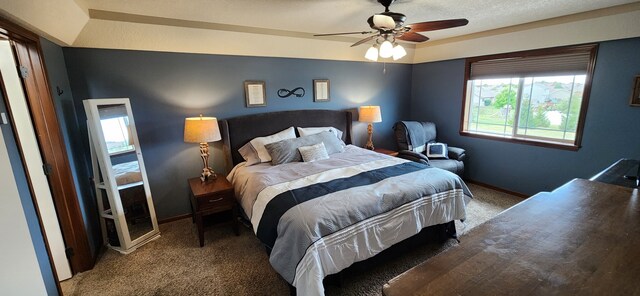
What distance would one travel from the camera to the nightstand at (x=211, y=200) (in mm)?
2605

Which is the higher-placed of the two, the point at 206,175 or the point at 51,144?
the point at 51,144

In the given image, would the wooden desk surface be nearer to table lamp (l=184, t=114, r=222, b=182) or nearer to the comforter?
the comforter

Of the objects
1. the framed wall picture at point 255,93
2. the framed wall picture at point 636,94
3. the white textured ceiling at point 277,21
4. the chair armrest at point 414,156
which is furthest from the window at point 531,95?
the framed wall picture at point 255,93

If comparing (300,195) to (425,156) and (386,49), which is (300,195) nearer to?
(386,49)

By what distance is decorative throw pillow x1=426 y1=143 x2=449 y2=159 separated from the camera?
405 cm

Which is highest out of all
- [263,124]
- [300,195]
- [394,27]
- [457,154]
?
[394,27]

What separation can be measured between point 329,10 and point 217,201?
2.22 meters

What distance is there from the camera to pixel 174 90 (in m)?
3.02

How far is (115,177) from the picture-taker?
2580 millimetres

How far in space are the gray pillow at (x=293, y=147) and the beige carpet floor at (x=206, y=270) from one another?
0.92 m

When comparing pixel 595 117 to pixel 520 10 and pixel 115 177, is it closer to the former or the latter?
pixel 520 10

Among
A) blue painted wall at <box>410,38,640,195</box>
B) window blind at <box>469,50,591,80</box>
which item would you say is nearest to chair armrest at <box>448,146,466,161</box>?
blue painted wall at <box>410,38,640,195</box>

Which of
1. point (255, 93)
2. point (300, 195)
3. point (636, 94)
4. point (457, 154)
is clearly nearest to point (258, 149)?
point (255, 93)

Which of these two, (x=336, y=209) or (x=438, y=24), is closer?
(x=336, y=209)
